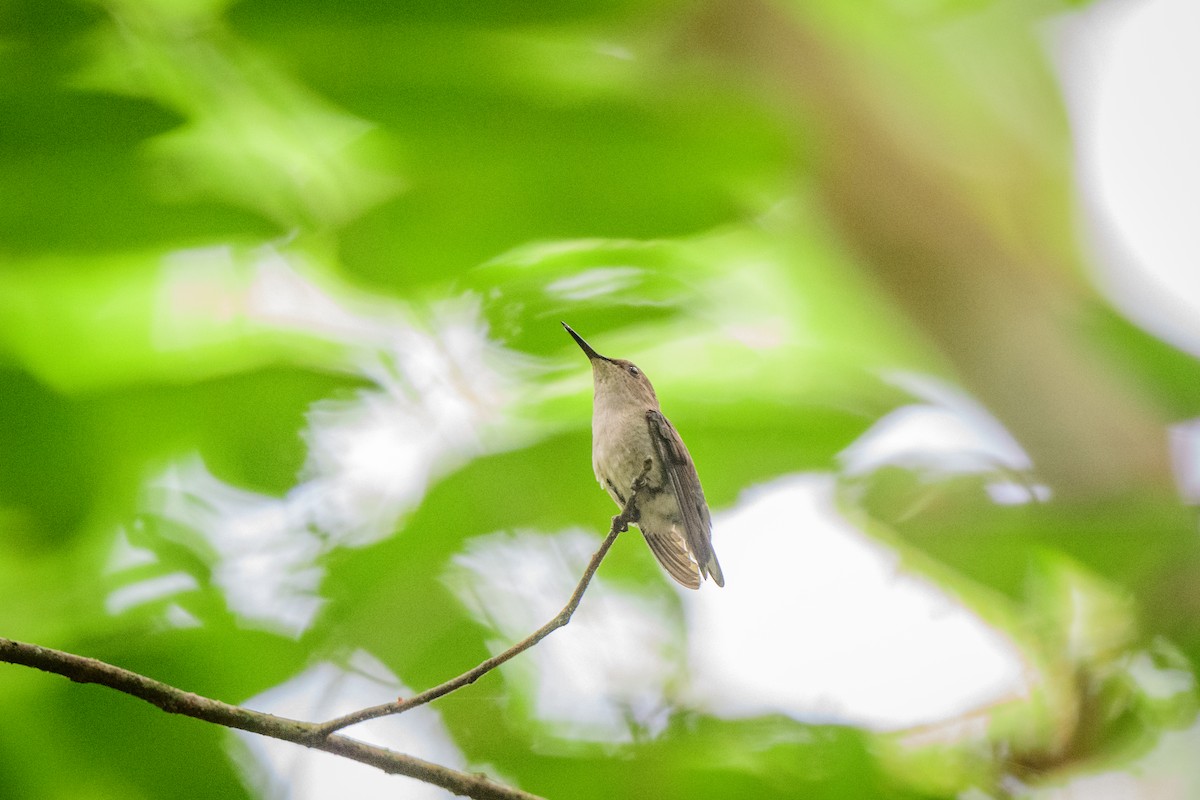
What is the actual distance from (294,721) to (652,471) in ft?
2.75

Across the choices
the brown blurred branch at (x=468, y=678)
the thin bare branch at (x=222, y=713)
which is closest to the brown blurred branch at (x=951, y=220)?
the brown blurred branch at (x=468, y=678)

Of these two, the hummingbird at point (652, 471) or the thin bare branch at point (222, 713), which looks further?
the hummingbird at point (652, 471)

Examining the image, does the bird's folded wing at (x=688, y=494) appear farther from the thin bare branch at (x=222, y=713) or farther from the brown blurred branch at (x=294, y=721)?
the thin bare branch at (x=222, y=713)

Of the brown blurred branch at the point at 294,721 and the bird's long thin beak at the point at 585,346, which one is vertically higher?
the bird's long thin beak at the point at 585,346

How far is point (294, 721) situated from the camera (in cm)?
124

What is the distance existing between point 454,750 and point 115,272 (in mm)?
1033

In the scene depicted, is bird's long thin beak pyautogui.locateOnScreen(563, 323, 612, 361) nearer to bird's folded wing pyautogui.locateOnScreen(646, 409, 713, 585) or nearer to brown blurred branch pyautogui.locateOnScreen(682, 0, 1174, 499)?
bird's folded wing pyautogui.locateOnScreen(646, 409, 713, 585)

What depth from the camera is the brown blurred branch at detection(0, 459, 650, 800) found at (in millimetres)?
1164

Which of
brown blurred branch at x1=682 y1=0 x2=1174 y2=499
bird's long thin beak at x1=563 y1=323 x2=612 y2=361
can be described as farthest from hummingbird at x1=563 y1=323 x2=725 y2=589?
brown blurred branch at x1=682 y1=0 x2=1174 y2=499

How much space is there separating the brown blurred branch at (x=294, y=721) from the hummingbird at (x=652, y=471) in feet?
1.41

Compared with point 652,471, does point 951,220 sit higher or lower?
higher

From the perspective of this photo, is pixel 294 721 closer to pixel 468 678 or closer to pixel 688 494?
pixel 468 678

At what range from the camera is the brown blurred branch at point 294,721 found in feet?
3.82

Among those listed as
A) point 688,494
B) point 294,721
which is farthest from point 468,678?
point 688,494
